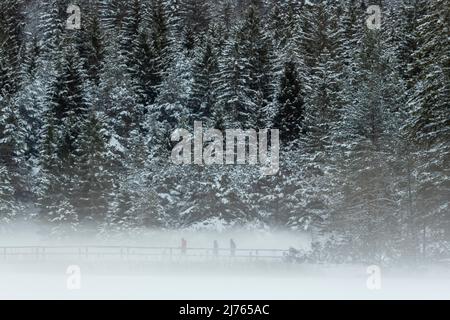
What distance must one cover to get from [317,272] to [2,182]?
28312 mm

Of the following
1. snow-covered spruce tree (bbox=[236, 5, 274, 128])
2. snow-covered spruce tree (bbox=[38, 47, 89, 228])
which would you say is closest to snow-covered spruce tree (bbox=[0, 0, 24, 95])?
snow-covered spruce tree (bbox=[38, 47, 89, 228])

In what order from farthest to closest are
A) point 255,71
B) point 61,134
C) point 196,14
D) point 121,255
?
point 196,14 → point 255,71 → point 61,134 → point 121,255

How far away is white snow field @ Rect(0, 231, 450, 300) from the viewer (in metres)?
22.1

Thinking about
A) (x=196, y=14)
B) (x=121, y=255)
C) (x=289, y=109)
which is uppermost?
(x=196, y=14)

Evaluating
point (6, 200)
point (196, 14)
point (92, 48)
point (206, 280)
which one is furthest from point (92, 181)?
point (196, 14)

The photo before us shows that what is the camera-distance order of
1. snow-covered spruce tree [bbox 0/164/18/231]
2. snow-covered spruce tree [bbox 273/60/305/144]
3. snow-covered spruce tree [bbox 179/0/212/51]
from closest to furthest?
snow-covered spruce tree [bbox 0/164/18/231]
snow-covered spruce tree [bbox 273/60/305/144]
snow-covered spruce tree [bbox 179/0/212/51]

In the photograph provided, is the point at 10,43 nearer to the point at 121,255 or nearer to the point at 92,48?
the point at 92,48

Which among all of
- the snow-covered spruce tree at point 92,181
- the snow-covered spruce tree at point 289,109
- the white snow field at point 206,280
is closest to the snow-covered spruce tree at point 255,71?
the snow-covered spruce tree at point 289,109

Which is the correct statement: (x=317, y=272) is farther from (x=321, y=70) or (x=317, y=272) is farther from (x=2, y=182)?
(x=321, y=70)

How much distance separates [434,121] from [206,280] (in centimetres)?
1332

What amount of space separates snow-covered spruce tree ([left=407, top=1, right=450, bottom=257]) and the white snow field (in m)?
3.04

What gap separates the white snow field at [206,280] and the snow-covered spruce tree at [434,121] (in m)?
3.04

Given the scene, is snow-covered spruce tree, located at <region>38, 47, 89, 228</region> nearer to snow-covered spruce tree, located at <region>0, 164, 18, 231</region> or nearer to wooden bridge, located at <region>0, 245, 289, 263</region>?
snow-covered spruce tree, located at <region>0, 164, 18, 231</region>

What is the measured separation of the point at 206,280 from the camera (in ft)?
91.2
